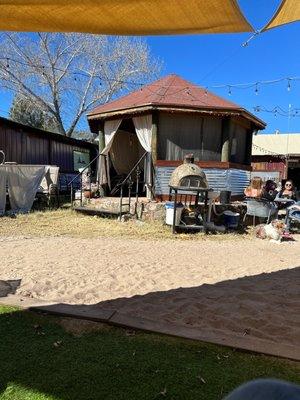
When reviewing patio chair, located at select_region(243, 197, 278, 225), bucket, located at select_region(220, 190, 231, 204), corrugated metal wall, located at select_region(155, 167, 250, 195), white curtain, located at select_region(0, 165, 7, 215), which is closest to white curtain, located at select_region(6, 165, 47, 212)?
white curtain, located at select_region(0, 165, 7, 215)

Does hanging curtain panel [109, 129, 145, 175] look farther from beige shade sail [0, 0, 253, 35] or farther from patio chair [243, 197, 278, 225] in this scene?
beige shade sail [0, 0, 253, 35]

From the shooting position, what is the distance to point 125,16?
10.8 feet

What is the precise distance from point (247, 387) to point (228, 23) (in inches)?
122

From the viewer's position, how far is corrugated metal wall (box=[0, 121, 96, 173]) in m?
16.1

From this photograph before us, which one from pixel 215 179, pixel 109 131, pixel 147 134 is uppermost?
pixel 109 131

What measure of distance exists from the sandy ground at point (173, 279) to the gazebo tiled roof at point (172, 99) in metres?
5.02

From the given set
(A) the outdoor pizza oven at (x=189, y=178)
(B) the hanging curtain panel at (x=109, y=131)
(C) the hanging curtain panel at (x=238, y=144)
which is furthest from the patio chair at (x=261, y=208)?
(B) the hanging curtain panel at (x=109, y=131)

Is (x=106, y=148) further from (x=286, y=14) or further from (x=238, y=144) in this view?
(x=286, y=14)

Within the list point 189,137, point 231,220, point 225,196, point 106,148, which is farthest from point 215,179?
point 106,148

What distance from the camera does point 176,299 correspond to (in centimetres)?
477

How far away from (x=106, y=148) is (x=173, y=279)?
907 cm

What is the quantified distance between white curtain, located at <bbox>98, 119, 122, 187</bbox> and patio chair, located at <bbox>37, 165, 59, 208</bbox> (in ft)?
5.50

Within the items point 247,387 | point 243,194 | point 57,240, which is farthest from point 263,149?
point 247,387

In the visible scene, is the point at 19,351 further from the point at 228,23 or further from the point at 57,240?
the point at 57,240
